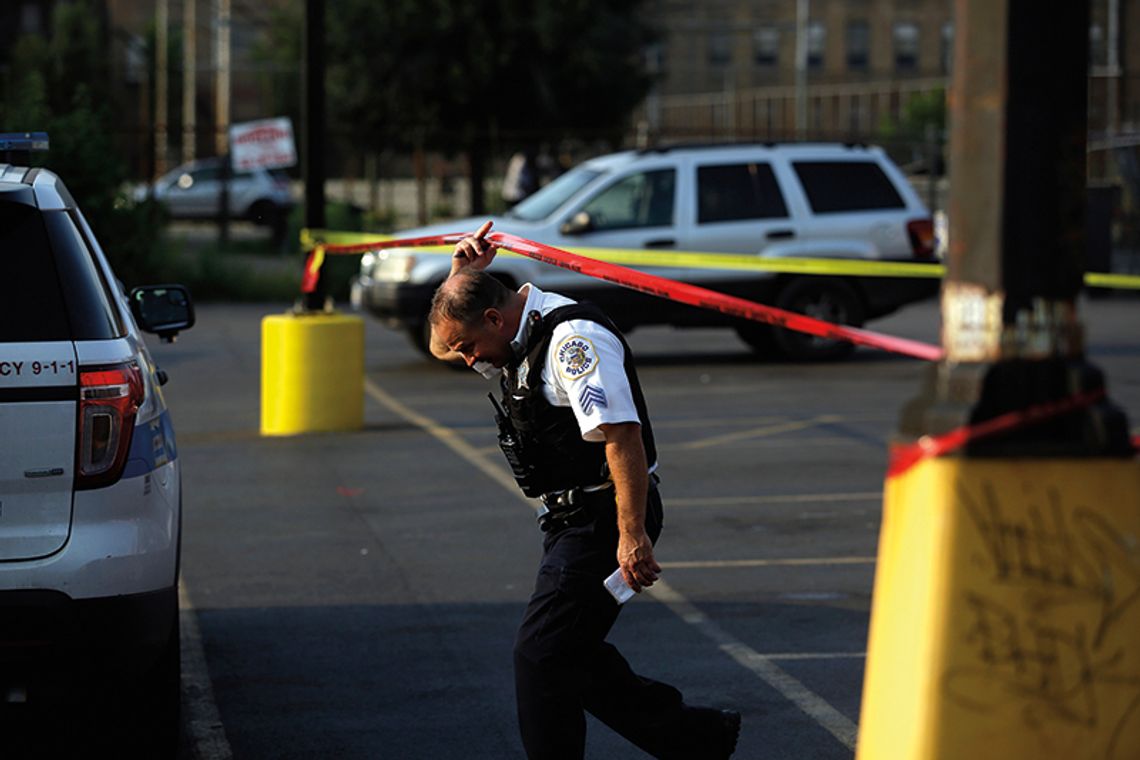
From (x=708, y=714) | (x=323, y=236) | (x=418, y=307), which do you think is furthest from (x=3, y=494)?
(x=418, y=307)

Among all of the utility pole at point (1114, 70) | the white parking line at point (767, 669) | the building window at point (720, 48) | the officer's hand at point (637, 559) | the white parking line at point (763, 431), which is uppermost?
the building window at point (720, 48)

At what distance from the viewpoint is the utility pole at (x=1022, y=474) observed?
10.2ft

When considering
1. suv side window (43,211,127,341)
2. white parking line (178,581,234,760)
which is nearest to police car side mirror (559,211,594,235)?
white parking line (178,581,234,760)

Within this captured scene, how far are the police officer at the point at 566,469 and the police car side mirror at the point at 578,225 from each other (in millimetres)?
11939

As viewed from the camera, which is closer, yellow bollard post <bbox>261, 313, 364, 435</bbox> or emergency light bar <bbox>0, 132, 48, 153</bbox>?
emergency light bar <bbox>0, 132, 48, 153</bbox>

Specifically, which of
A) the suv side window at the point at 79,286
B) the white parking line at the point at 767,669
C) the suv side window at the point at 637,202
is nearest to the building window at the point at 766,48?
the suv side window at the point at 637,202

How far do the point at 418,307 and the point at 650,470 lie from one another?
1182 centimetres

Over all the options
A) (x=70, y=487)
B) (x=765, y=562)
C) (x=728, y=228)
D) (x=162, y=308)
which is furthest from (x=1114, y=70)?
(x=70, y=487)

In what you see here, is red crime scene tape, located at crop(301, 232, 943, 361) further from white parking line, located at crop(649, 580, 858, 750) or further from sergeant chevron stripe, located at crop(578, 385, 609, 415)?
white parking line, located at crop(649, 580, 858, 750)

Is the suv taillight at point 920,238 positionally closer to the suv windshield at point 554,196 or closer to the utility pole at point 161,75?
the suv windshield at point 554,196

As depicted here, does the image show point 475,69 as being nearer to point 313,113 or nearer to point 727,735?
point 313,113

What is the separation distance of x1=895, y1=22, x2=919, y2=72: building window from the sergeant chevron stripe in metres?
79.0

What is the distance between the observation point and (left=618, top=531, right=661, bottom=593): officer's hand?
4.42m

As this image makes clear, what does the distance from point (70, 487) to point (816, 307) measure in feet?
42.3
